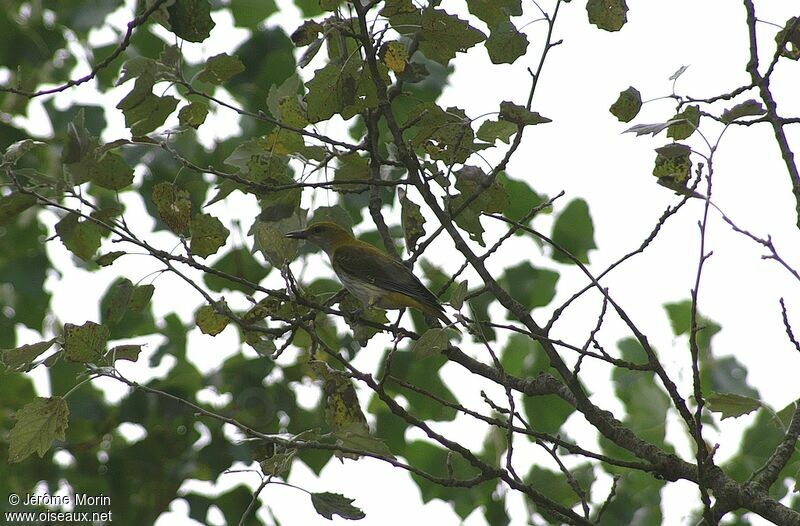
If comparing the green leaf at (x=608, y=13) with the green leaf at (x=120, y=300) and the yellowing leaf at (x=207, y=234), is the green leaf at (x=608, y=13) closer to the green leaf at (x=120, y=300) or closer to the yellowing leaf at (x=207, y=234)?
the yellowing leaf at (x=207, y=234)

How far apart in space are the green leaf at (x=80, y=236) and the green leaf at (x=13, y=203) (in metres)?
0.13

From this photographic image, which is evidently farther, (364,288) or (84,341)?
(364,288)

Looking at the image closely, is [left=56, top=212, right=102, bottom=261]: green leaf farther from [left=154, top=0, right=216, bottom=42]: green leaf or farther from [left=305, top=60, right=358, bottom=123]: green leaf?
[left=305, top=60, right=358, bottom=123]: green leaf

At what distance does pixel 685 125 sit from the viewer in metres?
Result: 2.53

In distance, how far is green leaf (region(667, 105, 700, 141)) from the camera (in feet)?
8.16

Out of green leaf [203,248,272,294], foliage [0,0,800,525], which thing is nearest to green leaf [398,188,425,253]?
foliage [0,0,800,525]

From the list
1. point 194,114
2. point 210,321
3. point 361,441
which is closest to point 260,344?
point 210,321

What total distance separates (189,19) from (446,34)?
0.78m

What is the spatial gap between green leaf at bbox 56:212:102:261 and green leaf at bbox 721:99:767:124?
1973 millimetres

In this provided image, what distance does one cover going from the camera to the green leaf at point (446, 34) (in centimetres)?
265

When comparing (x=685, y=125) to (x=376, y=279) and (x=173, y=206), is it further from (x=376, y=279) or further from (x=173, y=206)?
(x=376, y=279)

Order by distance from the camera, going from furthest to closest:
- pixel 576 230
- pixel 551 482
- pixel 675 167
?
1. pixel 576 230
2. pixel 551 482
3. pixel 675 167

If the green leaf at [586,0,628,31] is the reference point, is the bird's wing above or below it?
below

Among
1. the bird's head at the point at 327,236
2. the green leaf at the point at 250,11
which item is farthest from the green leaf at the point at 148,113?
the green leaf at the point at 250,11
